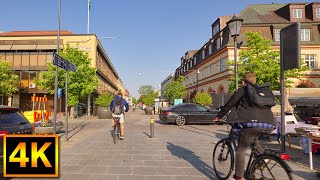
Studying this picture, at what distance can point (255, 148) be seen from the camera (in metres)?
4.16

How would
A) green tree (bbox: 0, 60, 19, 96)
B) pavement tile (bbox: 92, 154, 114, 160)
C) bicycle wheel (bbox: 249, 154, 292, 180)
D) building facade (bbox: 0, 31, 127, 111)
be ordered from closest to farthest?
1. bicycle wheel (bbox: 249, 154, 292, 180)
2. pavement tile (bbox: 92, 154, 114, 160)
3. green tree (bbox: 0, 60, 19, 96)
4. building facade (bbox: 0, 31, 127, 111)

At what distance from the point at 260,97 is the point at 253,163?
3.41ft

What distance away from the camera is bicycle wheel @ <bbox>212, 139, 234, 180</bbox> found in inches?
187

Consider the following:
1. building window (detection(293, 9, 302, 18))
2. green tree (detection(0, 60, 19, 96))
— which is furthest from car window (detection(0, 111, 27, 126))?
building window (detection(293, 9, 302, 18))

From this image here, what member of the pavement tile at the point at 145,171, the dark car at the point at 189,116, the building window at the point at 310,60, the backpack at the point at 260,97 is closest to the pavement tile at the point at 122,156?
the pavement tile at the point at 145,171

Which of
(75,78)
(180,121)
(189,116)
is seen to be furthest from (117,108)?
(75,78)

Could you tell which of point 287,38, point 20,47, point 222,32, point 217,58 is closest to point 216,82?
point 217,58

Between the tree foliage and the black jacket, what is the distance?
23092 millimetres

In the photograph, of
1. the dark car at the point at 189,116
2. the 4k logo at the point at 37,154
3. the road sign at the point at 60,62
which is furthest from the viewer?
the dark car at the point at 189,116

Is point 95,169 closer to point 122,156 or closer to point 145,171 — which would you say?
point 145,171

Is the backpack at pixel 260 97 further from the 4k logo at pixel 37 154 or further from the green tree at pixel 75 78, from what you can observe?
the green tree at pixel 75 78

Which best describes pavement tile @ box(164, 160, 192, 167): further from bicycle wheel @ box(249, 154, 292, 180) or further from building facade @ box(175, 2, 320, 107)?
building facade @ box(175, 2, 320, 107)

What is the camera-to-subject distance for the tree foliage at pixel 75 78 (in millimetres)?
25578

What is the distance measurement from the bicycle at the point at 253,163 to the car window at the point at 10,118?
13.5 feet
